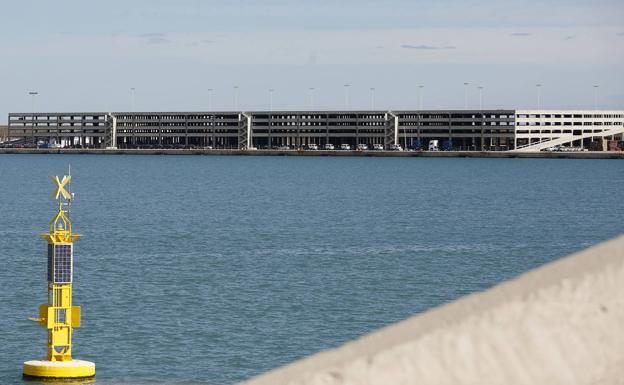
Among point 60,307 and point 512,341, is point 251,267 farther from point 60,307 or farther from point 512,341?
point 512,341

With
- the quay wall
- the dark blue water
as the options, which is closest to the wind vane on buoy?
the dark blue water

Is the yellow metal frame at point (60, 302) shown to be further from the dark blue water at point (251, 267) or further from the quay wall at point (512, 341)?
the quay wall at point (512, 341)

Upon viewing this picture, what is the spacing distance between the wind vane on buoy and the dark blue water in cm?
123

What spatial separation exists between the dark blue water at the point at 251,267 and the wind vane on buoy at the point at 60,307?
123 cm

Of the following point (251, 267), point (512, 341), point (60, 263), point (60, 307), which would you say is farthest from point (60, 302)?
point (251, 267)

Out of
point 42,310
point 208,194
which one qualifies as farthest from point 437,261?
point 208,194

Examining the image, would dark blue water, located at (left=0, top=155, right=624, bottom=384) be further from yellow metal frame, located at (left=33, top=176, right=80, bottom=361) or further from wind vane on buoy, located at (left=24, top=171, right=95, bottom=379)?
yellow metal frame, located at (left=33, top=176, right=80, bottom=361)

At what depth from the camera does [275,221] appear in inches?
4043

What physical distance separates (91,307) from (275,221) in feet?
189

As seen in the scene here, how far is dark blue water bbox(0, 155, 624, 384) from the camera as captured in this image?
1439 inches

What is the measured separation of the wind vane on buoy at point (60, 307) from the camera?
86.1ft

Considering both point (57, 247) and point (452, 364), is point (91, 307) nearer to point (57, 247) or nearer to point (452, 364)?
point (57, 247)

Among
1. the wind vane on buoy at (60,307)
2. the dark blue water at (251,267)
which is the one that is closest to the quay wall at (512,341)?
the wind vane on buoy at (60,307)

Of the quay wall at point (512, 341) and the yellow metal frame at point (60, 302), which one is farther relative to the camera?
the yellow metal frame at point (60, 302)
